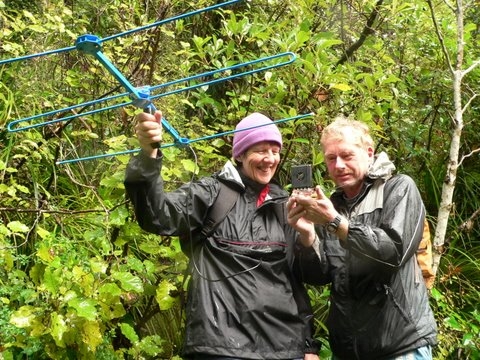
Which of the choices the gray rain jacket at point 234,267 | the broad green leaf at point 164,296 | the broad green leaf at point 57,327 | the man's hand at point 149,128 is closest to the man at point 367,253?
the gray rain jacket at point 234,267

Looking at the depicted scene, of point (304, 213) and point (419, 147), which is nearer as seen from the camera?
point (304, 213)

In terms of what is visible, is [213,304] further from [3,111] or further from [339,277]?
[3,111]

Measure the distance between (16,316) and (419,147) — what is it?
144 inches

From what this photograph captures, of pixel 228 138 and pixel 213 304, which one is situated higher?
pixel 228 138

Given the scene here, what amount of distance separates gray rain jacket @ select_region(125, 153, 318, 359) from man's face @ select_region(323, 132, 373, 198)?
299 mm

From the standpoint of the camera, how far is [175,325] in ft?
12.7

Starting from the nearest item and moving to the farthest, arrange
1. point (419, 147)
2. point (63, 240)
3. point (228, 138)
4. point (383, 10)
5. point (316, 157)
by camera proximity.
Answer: point (63, 240), point (316, 157), point (228, 138), point (383, 10), point (419, 147)

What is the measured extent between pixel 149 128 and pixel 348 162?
37.1 inches

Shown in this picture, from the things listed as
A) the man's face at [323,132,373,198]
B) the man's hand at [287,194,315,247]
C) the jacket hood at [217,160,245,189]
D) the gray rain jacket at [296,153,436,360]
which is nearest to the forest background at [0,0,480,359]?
the jacket hood at [217,160,245,189]

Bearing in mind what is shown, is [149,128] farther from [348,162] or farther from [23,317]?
[23,317]

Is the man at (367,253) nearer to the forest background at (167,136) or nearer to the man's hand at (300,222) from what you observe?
the man's hand at (300,222)

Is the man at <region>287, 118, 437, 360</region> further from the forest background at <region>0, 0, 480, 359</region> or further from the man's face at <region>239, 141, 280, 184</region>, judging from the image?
the forest background at <region>0, 0, 480, 359</region>

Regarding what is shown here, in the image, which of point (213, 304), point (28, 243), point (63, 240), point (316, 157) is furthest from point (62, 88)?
point (213, 304)

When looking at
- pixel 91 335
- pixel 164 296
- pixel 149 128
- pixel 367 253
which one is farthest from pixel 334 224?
pixel 91 335
